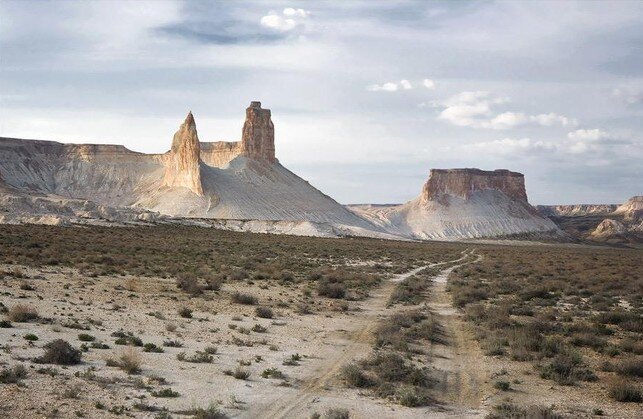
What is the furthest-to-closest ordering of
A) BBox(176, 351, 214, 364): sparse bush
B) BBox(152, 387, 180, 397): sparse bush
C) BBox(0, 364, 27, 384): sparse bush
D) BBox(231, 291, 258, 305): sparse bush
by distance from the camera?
BBox(231, 291, 258, 305): sparse bush < BBox(176, 351, 214, 364): sparse bush < BBox(152, 387, 180, 397): sparse bush < BBox(0, 364, 27, 384): sparse bush

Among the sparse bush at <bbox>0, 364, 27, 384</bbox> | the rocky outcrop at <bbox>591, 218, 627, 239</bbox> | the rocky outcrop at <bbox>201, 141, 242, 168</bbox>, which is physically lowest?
the sparse bush at <bbox>0, 364, 27, 384</bbox>

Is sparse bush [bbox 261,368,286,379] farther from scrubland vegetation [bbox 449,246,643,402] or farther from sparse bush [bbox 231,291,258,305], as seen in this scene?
sparse bush [bbox 231,291,258,305]

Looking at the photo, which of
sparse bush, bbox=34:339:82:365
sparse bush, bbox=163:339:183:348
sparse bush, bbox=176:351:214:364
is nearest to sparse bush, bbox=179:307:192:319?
sparse bush, bbox=163:339:183:348

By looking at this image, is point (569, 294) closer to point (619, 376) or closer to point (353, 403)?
point (619, 376)

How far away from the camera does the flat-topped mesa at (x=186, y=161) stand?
111812 millimetres

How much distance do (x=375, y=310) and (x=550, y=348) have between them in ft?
23.2

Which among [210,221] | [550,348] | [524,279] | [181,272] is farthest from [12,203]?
[550,348]

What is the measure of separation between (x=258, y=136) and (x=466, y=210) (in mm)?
59779

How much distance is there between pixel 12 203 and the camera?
7044cm

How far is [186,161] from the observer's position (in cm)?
11425

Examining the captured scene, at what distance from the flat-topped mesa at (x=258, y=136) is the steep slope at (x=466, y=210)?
33.3m

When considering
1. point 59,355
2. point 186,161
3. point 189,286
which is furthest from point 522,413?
point 186,161

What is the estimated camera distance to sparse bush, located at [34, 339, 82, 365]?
10203 mm

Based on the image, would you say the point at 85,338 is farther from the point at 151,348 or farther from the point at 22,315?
the point at 22,315
